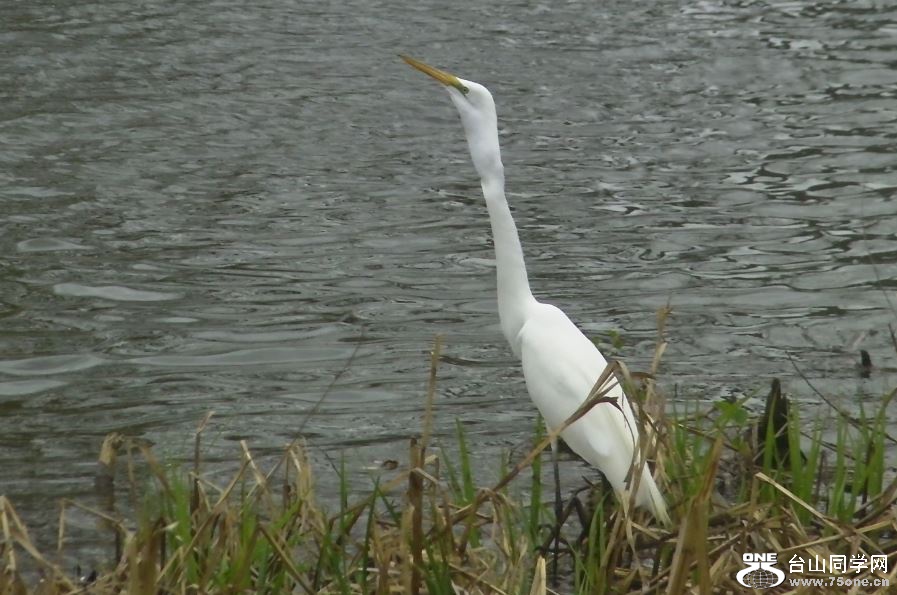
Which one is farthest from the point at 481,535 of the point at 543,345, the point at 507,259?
the point at 507,259

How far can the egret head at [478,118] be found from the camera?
11.7 feet

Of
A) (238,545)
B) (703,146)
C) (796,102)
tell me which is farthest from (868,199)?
(238,545)

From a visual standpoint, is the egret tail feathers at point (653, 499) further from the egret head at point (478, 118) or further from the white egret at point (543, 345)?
the egret head at point (478, 118)

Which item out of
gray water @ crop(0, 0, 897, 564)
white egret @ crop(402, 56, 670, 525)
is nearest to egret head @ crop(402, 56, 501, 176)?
white egret @ crop(402, 56, 670, 525)

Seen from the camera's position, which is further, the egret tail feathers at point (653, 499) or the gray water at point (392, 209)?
the gray water at point (392, 209)

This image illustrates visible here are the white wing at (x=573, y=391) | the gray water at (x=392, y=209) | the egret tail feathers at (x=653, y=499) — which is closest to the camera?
the egret tail feathers at (x=653, y=499)

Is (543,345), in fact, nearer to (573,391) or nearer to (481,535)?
(573,391)

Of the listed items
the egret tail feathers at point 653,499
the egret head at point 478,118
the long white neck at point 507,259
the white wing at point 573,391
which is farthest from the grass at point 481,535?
the egret head at point 478,118

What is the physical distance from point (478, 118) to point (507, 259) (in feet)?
1.31

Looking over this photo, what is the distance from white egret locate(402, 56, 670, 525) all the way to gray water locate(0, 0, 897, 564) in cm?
39

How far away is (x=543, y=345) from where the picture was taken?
3.68 metres

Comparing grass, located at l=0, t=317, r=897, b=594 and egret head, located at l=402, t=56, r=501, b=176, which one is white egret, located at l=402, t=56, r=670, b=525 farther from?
grass, located at l=0, t=317, r=897, b=594

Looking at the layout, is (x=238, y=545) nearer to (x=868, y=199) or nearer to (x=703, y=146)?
(x=868, y=199)

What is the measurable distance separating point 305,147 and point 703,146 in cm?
213
